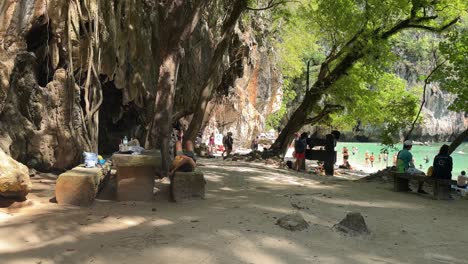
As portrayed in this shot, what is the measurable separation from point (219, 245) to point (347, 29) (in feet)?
40.2

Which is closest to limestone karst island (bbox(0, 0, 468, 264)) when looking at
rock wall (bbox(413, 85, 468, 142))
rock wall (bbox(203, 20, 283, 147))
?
rock wall (bbox(203, 20, 283, 147))

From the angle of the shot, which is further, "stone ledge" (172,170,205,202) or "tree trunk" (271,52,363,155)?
"tree trunk" (271,52,363,155)

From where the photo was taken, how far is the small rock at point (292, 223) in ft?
18.5

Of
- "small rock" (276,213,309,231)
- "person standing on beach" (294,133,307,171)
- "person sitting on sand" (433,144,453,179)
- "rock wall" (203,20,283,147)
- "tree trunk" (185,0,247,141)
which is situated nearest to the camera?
"small rock" (276,213,309,231)

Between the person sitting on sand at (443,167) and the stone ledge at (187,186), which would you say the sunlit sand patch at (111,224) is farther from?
the person sitting on sand at (443,167)

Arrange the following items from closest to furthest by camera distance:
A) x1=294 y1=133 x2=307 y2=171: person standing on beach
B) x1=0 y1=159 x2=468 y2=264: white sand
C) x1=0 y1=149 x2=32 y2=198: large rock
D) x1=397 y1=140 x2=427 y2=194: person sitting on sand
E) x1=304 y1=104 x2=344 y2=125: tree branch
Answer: x1=0 y1=159 x2=468 y2=264: white sand < x1=0 y1=149 x2=32 y2=198: large rock < x1=397 y1=140 x2=427 y2=194: person sitting on sand < x1=294 y1=133 x2=307 y2=171: person standing on beach < x1=304 y1=104 x2=344 y2=125: tree branch

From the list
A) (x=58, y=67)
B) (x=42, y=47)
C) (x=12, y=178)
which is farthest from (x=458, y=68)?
(x=12, y=178)

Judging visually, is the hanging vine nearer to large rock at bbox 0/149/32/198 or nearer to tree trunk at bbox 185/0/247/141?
tree trunk at bbox 185/0/247/141

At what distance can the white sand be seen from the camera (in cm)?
445

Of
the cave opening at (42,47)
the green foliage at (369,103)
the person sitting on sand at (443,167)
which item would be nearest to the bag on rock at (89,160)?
the cave opening at (42,47)

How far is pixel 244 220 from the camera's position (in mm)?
5938

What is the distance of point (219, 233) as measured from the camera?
5250 millimetres

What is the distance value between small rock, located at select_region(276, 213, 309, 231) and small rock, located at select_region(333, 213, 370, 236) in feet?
1.47

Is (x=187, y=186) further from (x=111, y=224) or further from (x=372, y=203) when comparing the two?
(x=372, y=203)
